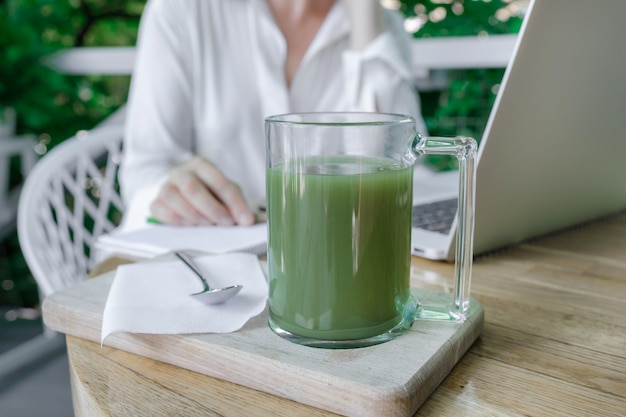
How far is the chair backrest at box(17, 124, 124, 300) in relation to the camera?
44.0 inches

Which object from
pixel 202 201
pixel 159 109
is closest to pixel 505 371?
pixel 202 201

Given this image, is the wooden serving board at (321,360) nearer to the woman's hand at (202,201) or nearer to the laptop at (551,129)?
the laptop at (551,129)

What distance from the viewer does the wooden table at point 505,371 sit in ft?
1.36

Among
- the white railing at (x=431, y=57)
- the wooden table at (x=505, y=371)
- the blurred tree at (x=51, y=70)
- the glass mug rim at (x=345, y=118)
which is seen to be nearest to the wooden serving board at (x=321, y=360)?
the wooden table at (x=505, y=371)

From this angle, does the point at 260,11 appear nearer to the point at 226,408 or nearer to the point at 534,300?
the point at 534,300

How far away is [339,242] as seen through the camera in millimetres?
465

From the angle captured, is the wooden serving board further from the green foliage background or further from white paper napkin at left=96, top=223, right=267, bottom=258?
the green foliage background

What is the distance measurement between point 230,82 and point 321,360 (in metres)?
1.19

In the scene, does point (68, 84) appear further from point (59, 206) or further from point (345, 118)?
point (345, 118)

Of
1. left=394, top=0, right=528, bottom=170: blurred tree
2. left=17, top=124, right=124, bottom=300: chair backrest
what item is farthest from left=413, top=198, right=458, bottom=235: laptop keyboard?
left=394, top=0, right=528, bottom=170: blurred tree

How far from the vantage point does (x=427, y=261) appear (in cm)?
75

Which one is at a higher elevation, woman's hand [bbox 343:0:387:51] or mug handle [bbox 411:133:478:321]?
woman's hand [bbox 343:0:387:51]

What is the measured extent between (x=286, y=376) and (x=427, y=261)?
14.5 inches

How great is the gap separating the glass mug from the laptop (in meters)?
0.15
